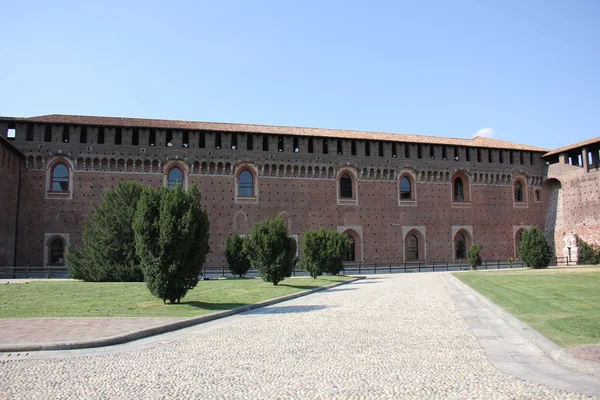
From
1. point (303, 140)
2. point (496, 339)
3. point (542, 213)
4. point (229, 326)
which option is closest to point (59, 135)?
point (303, 140)

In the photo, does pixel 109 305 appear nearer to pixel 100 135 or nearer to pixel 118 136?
pixel 118 136

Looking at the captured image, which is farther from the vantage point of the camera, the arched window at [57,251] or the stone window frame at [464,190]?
the stone window frame at [464,190]

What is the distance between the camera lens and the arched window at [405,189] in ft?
124

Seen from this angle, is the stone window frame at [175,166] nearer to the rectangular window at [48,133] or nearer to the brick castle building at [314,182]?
the brick castle building at [314,182]

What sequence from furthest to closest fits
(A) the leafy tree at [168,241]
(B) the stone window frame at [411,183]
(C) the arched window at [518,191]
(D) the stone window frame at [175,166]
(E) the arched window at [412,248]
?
(C) the arched window at [518,191]
(E) the arched window at [412,248]
(B) the stone window frame at [411,183]
(D) the stone window frame at [175,166]
(A) the leafy tree at [168,241]

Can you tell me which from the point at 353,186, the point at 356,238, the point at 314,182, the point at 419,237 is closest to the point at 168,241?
the point at 314,182

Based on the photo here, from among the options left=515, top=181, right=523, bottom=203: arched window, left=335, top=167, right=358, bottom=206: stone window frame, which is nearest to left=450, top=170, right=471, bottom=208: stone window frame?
left=515, top=181, right=523, bottom=203: arched window

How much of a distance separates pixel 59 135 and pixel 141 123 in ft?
17.1

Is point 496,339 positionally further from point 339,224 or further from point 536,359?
point 339,224

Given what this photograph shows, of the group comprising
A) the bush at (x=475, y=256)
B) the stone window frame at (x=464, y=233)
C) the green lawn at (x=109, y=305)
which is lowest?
the green lawn at (x=109, y=305)

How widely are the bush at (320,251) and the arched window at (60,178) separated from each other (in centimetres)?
1735

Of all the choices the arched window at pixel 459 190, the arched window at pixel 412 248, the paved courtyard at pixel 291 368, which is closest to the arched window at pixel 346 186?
the arched window at pixel 412 248

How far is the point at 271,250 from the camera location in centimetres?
1931

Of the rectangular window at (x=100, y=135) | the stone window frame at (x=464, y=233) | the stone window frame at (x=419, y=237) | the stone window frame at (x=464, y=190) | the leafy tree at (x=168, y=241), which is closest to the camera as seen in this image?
the leafy tree at (x=168, y=241)
